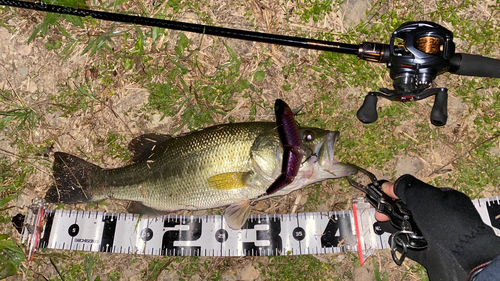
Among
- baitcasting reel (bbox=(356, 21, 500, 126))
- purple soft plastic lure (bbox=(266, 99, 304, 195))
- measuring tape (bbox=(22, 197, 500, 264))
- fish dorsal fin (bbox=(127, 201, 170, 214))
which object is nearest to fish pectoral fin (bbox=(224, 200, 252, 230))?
measuring tape (bbox=(22, 197, 500, 264))

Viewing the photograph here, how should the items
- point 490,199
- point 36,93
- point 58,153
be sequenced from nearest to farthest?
point 490,199
point 58,153
point 36,93

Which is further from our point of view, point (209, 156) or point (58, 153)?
point (58, 153)

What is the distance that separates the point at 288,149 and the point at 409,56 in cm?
148

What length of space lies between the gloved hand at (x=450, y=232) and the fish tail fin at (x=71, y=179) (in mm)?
3513

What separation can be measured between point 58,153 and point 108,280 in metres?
1.67

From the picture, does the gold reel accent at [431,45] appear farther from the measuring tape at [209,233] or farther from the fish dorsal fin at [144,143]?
the fish dorsal fin at [144,143]

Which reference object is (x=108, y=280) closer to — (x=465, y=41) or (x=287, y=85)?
(x=287, y=85)

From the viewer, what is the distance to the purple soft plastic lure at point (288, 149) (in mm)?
3100

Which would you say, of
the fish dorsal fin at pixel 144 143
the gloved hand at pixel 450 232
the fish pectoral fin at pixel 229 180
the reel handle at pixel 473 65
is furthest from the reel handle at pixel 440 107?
the fish dorsal fin at pixel 144 143

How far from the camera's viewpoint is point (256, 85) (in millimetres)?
4137

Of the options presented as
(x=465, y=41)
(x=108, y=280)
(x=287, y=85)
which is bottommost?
(x=108, y=280)

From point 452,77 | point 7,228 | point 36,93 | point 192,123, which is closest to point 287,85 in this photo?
point 192,123

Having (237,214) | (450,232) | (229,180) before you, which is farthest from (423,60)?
(237,214)

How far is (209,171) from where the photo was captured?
343 centimetres
